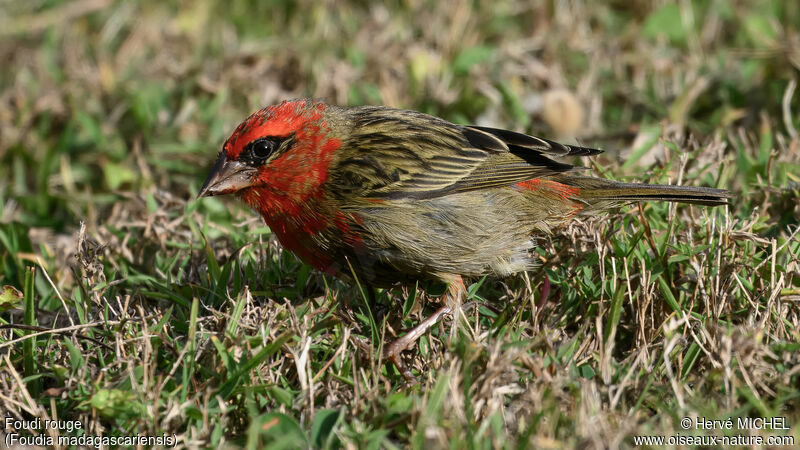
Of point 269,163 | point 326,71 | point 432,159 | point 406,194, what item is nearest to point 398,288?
point 406,194

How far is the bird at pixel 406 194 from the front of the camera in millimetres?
3680

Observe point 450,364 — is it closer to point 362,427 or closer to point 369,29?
point 362,427

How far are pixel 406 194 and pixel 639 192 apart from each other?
0.99m

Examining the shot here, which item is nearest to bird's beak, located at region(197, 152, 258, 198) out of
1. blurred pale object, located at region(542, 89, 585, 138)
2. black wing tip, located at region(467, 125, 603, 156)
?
black wing tip, located at region(467, 125, 603, 156)

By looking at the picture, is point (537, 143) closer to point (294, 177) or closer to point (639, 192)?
point (639, 192)

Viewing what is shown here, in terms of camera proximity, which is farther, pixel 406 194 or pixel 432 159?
pixel 432 159

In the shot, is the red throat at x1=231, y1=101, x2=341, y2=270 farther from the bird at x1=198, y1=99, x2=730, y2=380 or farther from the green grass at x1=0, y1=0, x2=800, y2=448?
the green grass at x1=0, y1=0, x2=800, y2=448

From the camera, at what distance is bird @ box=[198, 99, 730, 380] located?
3.68 meters

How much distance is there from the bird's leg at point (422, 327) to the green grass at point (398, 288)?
0.05 meters

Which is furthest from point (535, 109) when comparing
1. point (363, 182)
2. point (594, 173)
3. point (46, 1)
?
point (46, 1)

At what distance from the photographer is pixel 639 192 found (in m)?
3.75

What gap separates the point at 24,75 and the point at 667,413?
17.4ft

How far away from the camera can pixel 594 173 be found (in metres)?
4.47

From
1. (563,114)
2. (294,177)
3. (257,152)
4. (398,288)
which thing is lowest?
(398,288)
